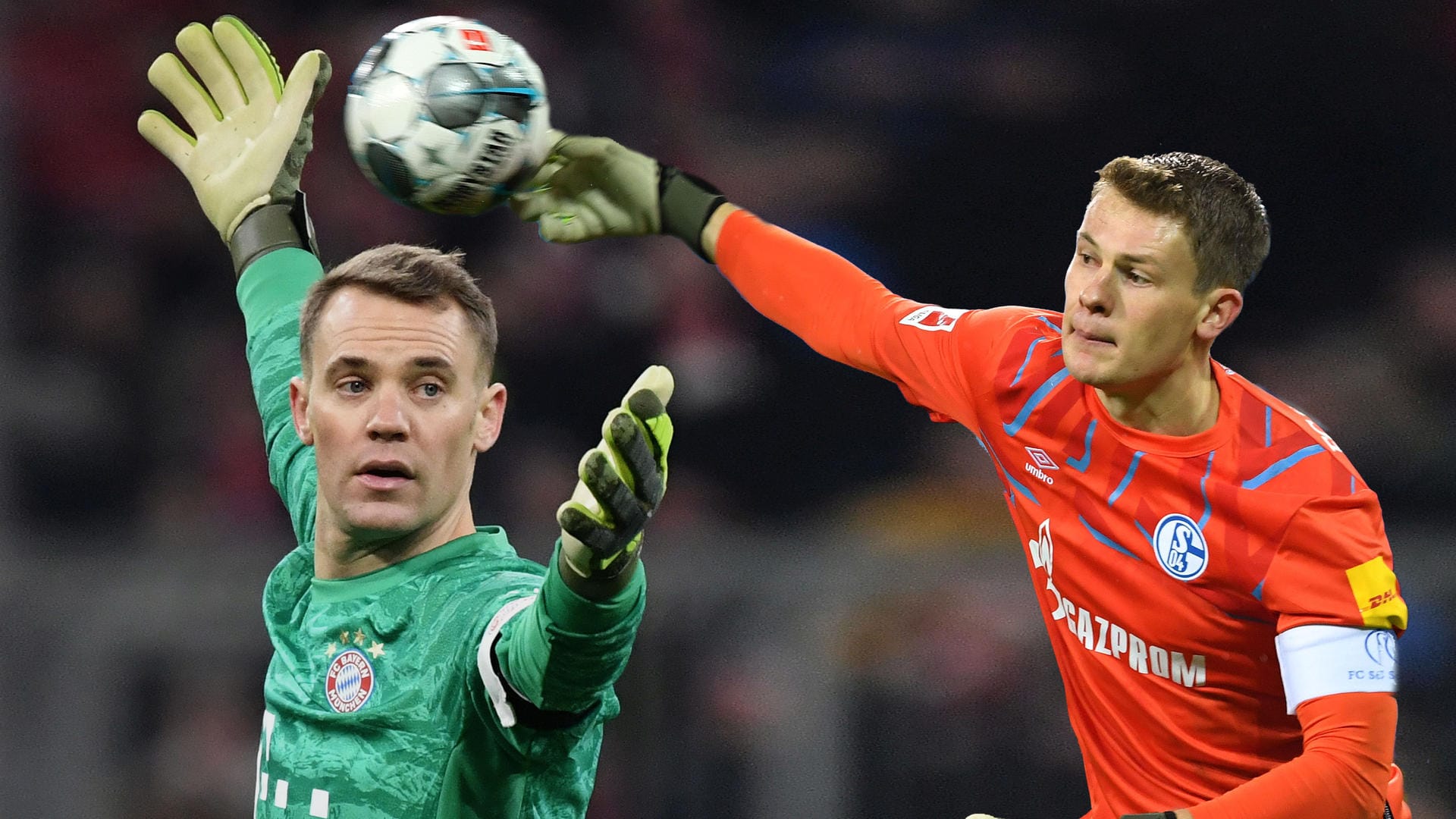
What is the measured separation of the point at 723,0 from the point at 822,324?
194 inches

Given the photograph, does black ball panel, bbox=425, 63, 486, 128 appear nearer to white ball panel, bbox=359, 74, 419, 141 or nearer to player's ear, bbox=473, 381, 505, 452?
white ball panel, bbox=359, 74, 419, 141

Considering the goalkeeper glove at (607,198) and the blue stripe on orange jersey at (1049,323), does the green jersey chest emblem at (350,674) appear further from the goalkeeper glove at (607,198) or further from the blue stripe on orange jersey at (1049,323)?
the blue stripe on orange jersey at (1049,323)

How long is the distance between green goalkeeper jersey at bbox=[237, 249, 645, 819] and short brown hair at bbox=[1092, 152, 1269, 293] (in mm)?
1479

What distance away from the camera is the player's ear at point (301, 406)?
3160mm

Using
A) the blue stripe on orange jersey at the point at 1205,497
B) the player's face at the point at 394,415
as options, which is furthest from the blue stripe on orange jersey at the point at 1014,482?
the player's face at the point at 394,415

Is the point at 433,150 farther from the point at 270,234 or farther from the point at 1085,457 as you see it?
the point at 1085,457

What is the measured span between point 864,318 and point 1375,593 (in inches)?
53.4

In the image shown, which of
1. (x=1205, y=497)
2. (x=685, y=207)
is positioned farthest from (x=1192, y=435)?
(x=685, y=207)

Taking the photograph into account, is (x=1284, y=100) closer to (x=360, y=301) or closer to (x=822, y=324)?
(x=822, y=324)

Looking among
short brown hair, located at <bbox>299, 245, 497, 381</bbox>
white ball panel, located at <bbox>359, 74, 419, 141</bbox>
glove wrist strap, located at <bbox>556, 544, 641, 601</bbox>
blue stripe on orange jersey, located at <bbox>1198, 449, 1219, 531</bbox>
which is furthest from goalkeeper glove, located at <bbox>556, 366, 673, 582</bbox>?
white ball panel, located at <bbox>359, 74, 419, 141</bbox>

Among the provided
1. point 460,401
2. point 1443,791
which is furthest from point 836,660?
point 460,401

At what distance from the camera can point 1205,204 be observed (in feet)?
11.0

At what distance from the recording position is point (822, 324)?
3955 millimetres

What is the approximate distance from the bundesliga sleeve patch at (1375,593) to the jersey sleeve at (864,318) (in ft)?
3.11
